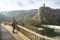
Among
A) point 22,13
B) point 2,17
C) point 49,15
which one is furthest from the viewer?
point 2,17

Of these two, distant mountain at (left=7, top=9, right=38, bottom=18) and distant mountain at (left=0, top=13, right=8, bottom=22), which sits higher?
distant mountain at (left=7, top=9, right=38, bottom=18)

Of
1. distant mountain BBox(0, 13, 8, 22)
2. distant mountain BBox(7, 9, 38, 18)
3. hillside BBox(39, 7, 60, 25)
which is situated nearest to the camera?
hillside BBox(39, 7, 60, 25)

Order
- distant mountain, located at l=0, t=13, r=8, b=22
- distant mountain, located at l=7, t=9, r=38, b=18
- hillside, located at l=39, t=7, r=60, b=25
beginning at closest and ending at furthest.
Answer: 1. hillside, located at l=39, t=7, r=60, b=25
2. distant mountain, located at l=7, t=9, r=38, b=18
3. distant mountain, located at l=0, t=13, r=8, b=22

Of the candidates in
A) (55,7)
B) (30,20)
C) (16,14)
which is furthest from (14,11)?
(55,7)

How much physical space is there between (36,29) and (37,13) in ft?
1.48

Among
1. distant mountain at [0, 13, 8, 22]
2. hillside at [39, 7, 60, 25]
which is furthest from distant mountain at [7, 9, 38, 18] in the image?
hillside at [39, 7, 60, 25]

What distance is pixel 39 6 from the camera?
775cm

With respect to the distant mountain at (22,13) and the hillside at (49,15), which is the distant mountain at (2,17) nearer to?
the distant mountain at (22,13)

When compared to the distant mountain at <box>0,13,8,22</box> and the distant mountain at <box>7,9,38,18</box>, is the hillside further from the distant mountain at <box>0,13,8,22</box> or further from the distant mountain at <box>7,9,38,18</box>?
the distant mountain at <box>0,13,8,22</box>

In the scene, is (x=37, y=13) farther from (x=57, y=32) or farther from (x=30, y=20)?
(x=57, y=32)

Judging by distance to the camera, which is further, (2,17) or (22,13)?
(2,17)

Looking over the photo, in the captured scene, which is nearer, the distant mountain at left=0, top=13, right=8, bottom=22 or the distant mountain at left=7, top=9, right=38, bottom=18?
the distant mountain at left=7, top=9, right=38, bottom=18

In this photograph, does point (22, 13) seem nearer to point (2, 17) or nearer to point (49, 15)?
point (2, 17)

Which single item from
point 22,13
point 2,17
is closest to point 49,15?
point 22,13
